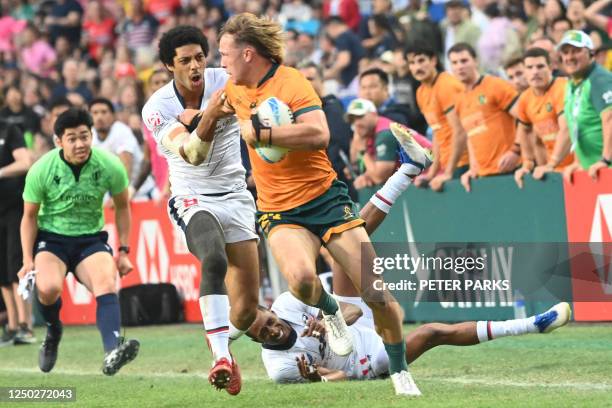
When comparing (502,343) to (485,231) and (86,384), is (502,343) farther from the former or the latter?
(86,384)

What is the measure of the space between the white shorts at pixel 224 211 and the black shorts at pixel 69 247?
6.45 ft

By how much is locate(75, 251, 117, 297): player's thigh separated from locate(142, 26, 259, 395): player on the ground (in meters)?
1.68

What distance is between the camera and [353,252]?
8258 mm

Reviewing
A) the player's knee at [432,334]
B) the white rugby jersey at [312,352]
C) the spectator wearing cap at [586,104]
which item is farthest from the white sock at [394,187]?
the spectator wearing cap at [586,104]

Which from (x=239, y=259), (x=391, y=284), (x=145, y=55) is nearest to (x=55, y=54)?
(x=145, y=55)

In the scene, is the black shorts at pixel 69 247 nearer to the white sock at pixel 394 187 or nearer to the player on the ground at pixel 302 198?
the white sock at pixel 394 187

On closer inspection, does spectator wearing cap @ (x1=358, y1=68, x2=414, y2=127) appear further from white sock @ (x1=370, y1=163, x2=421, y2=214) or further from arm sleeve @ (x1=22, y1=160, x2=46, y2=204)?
arm sleeve @ (x1=22, y1=160, x2=46, y2=204)

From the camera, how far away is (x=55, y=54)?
2473cm

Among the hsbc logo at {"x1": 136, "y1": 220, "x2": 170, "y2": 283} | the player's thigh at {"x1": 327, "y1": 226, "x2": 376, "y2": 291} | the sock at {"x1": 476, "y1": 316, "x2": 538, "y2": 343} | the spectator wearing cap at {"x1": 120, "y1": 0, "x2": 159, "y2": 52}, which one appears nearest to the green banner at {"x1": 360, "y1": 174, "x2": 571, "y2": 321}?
the sock at {"x1": 476, "y1": 316, "x2": 538, "y2": 343}

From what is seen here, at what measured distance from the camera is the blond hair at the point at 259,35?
848 centimetres

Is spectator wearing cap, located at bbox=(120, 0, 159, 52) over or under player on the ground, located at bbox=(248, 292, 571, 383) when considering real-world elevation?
over

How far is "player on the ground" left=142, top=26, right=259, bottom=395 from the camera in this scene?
9102 mm

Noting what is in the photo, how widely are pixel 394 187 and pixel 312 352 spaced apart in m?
1.50

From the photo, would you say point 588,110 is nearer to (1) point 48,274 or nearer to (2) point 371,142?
(2) point 371,142
